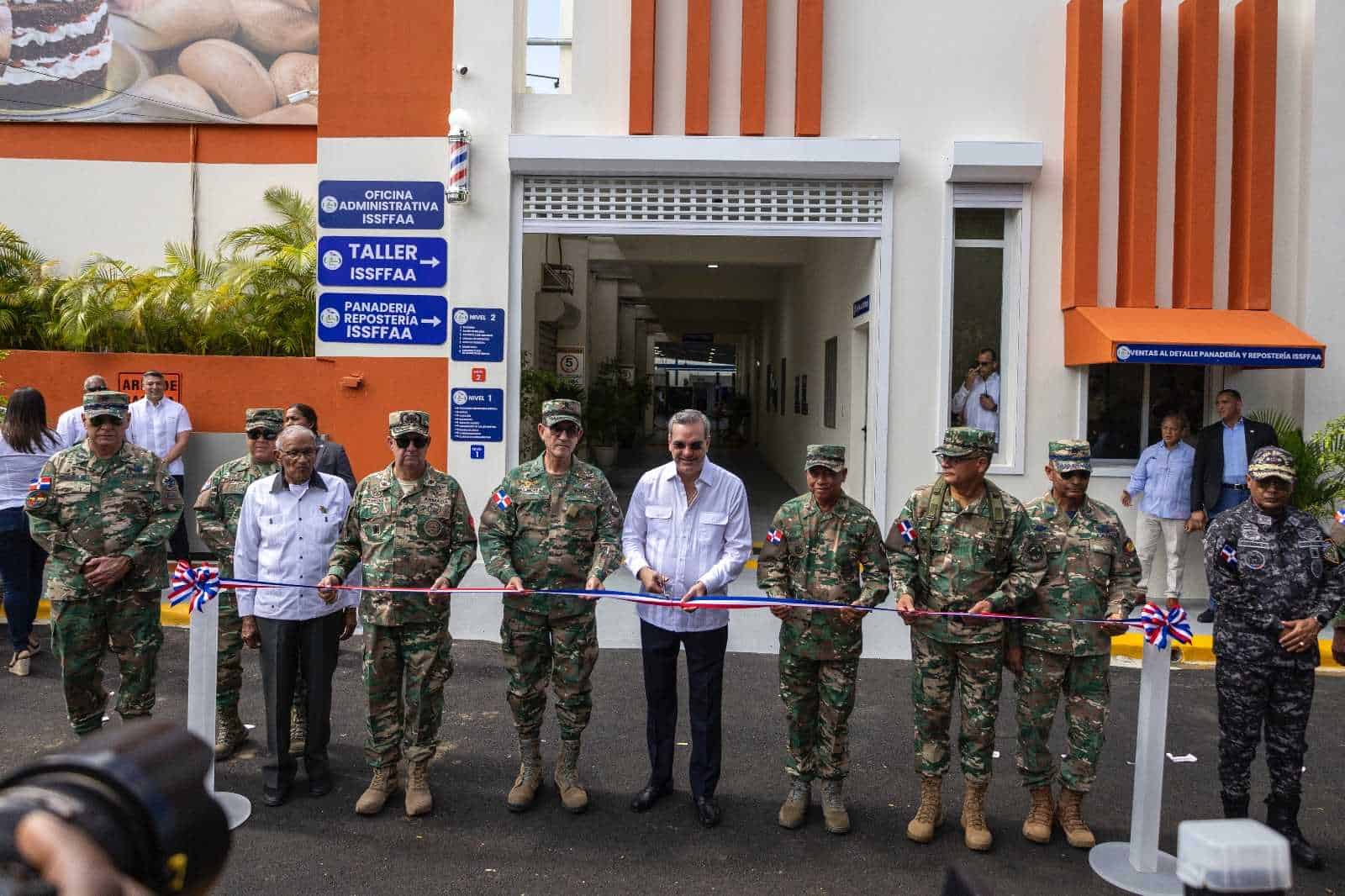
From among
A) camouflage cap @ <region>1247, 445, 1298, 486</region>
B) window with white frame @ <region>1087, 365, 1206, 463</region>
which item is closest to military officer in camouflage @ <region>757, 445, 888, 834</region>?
camouflage cap @ <region>1247, 445, 1298, 486</region>

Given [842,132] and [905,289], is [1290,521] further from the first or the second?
[842,132]

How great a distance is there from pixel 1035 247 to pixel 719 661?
618 centimetres

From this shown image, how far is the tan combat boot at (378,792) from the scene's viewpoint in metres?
4.86

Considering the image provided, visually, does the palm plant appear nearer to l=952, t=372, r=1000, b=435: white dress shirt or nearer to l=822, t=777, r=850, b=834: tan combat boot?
l=952, t=372, r=1000, b=435: white dress shirt

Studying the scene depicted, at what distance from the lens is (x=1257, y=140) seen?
9164mm

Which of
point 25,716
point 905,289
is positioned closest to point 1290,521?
point 905,289

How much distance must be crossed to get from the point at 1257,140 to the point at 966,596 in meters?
7.03

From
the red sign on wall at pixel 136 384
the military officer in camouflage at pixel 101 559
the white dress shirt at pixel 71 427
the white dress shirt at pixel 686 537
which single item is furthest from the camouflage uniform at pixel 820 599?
the red sign on wall at pixel 136 384

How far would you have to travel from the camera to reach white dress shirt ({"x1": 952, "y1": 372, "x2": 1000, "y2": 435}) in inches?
376

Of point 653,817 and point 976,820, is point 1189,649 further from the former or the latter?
point 653,817

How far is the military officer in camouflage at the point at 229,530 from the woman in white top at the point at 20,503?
1.99 meters

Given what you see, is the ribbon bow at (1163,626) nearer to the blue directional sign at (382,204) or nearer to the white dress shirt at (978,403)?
the white dress shirt at (978,403)

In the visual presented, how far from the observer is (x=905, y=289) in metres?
9.47

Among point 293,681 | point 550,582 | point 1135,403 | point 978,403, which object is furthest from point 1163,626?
point 1135,403
